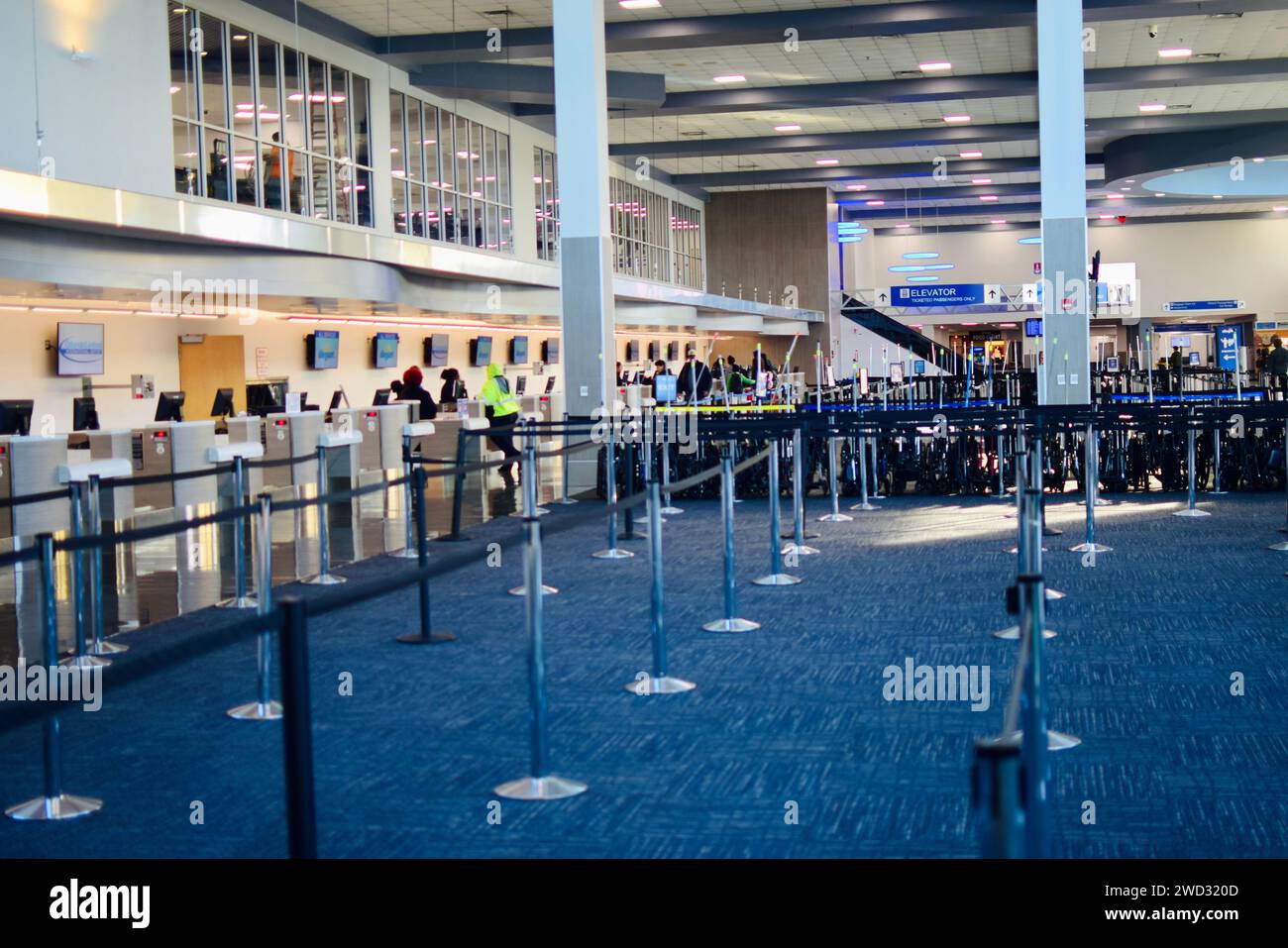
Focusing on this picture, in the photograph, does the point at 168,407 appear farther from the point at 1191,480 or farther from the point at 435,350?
the point at 1191,480

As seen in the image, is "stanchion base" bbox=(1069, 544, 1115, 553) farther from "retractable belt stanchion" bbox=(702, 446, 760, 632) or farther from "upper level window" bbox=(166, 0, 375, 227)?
"upper level window" bbox=(166, 0, 375, 227)

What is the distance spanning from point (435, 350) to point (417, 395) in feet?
14.6

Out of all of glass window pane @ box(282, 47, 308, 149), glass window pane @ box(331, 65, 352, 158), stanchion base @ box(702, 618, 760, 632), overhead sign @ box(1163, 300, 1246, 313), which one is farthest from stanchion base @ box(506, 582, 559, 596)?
overhead sign @ box(1163, 300, 1246, 313)

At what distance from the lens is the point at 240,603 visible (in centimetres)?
860

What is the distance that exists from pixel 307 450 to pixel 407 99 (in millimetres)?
7361

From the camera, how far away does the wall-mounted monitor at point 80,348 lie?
16.7m

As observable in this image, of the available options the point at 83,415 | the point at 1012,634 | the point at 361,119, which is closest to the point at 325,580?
the point at 1012,634

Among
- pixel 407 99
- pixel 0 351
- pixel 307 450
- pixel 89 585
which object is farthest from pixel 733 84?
pixel 89 585

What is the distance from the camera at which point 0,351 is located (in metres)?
15.8

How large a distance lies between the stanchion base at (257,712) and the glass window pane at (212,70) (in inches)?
489

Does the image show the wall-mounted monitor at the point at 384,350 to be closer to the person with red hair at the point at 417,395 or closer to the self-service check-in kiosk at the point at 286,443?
the person with red hair at the point at 417,395

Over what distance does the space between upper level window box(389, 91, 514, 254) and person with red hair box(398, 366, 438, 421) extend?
225 centimetres

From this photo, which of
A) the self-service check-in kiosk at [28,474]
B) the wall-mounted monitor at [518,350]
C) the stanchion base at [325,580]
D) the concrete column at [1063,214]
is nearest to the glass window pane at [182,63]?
the self-service check-in kiosk at [28,474]

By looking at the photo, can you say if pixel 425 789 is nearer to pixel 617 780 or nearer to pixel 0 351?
pixel 617 780
